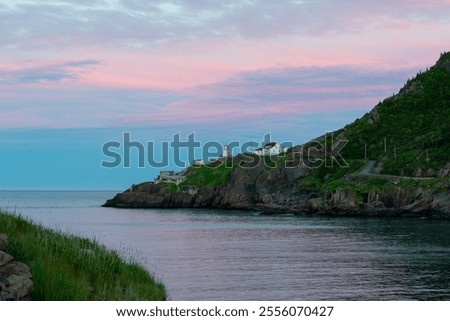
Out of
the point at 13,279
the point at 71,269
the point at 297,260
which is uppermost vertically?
the point at 13,279

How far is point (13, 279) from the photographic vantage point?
18.6m

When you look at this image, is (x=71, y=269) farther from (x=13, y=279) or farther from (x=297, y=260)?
(x=297, y=260)

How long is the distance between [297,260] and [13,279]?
60628mm

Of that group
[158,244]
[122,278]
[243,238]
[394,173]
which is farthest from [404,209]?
[122,278]

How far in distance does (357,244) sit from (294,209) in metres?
103

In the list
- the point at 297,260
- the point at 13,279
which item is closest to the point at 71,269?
the point at 13,279

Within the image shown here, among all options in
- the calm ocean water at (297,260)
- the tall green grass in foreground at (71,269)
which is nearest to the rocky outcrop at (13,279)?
the tall green grass in foreground at (71,269)

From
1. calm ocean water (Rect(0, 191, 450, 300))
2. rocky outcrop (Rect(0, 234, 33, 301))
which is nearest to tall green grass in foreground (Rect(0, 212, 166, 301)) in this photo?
rocky outcrop (Rect(0, 234, 33, 301))

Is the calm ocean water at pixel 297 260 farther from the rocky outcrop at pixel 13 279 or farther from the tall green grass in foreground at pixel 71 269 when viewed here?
the rocky outcrop at pixel 13 279

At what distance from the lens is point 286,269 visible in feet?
222

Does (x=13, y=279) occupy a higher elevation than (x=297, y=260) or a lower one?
higher

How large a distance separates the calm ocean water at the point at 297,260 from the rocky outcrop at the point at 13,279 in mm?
12378

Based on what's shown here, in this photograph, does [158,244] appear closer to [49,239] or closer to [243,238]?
[243,238]
